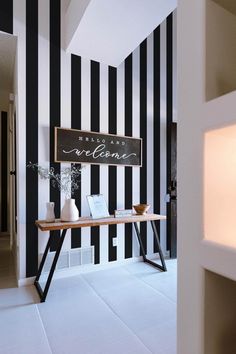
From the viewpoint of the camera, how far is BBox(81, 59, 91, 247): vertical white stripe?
3.12m

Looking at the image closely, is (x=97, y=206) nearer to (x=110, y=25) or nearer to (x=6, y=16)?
(x=110, y=25)

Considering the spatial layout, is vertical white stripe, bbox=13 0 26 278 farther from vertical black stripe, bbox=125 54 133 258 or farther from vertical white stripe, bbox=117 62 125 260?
vertical black stripe, bbox=125 54 133 258

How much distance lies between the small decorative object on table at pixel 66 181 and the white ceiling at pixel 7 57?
4.70ft

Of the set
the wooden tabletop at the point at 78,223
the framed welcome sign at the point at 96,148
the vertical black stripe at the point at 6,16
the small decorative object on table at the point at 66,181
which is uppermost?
the vertical black stripe at the point at 6,16

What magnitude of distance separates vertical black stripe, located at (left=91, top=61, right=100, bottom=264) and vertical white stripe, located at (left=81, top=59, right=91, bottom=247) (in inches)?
2.3

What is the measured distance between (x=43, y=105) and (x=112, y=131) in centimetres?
95

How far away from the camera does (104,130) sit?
327 centimetres

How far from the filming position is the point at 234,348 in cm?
79

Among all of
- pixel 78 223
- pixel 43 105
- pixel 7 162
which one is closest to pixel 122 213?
pixel 78 223

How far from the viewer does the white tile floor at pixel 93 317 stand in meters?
1.73

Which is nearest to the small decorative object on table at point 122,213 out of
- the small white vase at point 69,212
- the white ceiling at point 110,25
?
the small white vase at point 69,212

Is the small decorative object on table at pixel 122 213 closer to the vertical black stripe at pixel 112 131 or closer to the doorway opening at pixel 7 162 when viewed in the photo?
the vertical black stripe at pixel 112 131

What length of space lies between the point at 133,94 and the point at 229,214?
9.90ft

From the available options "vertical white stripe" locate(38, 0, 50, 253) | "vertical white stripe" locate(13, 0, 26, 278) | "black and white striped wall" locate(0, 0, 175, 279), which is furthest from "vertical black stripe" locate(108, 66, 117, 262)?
"vertical white stripe" locate(13, 0, 26, 278)
